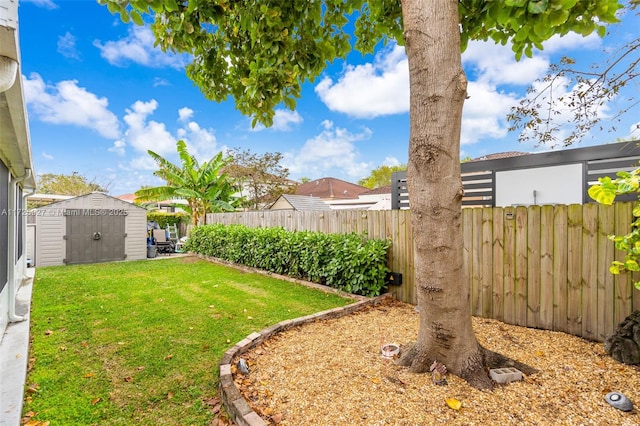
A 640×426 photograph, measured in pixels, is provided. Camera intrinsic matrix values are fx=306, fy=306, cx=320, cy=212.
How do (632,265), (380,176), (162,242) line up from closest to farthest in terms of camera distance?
1. (632,265)
2. (162,242)
3. (380,176)

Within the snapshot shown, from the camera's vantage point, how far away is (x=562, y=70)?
370cm

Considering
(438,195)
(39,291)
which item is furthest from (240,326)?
(39,291)

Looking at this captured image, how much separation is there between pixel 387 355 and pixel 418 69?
2618mm

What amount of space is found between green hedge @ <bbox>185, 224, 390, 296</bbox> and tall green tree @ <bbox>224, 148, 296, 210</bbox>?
1356cm

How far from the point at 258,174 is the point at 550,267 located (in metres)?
21.5

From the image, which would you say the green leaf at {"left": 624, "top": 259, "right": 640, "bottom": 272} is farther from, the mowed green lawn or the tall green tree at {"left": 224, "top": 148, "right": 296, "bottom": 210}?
the tall green tree at {"left": 224, "top": 148, "right": 296, "bottom": 210}

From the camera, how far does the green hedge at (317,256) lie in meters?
5.59

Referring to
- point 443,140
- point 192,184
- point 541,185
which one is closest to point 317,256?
point 443,140

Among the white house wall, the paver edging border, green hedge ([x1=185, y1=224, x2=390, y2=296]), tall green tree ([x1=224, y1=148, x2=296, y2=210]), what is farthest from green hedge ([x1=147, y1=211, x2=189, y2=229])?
the white house wall

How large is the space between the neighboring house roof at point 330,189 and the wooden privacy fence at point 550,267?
26854mm

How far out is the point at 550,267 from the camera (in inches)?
152

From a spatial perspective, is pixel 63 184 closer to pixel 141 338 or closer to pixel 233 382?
pixel 141 338

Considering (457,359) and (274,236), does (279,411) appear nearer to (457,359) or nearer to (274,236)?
(457,359)

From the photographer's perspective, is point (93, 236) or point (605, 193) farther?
point (93, 236)
